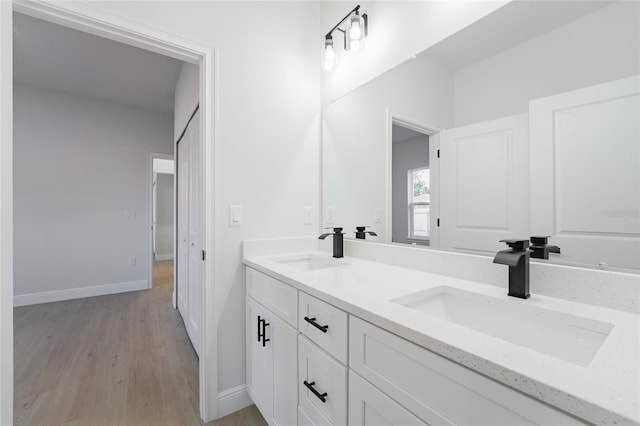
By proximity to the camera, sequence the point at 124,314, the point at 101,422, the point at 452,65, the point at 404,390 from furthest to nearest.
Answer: the point at 124,314
the point at 101,422
the point at 452,65
the point at 404,390

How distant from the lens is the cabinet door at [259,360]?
1381 mm

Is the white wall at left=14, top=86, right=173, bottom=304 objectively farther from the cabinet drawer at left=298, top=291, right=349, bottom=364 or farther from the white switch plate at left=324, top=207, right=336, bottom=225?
the cabinet drawer at left=298, top=291, right=349, bottom=364

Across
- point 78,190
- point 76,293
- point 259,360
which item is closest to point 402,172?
point 259,360

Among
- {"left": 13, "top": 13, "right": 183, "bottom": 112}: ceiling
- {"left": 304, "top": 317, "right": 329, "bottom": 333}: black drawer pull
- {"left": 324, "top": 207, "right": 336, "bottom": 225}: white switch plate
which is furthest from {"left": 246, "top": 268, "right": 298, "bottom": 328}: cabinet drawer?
{"left": 13, "top": 13, "right": 183, "bottom": 112}: ceiling

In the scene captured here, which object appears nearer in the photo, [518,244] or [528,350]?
[528,350]

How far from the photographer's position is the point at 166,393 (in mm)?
1810

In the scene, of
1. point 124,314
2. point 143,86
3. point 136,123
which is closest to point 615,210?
point 124,314

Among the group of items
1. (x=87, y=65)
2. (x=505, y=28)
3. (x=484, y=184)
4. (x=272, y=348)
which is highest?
(x=87, y=65)

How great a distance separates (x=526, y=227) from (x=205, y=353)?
166 cm

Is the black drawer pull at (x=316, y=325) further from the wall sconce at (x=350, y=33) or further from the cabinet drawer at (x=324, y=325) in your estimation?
the wall sconce at (x=350, y=33)

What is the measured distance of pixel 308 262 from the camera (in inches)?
71.7

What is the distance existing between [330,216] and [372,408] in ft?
4.15

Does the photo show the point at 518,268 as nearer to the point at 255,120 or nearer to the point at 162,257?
the point at 255,120

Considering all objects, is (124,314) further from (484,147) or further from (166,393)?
(484,147)
